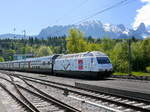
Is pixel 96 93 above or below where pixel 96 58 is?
below

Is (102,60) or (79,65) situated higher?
(102,60)

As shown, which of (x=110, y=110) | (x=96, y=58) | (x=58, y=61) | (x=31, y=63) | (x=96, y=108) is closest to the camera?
(x=110, y=110)

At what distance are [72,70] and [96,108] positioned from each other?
74.5ft

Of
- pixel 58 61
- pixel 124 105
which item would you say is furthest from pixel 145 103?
pixel 58 61

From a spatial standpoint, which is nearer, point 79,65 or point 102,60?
point 102,60

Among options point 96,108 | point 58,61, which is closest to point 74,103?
point 96,108

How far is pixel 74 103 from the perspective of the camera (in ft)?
46.7

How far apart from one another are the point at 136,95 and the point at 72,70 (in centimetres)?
2077

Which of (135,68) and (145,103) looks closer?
(145,103)

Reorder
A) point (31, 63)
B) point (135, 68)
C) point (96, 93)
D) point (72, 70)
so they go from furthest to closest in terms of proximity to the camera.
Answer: point (135, 68) → point (31, 63) → point (72, 70) → point (96, 93)

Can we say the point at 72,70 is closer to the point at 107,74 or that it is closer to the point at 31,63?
the point at 107,74

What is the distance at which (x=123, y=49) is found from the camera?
8838 cm

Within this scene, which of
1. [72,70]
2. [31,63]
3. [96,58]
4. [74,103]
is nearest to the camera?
[74,103]

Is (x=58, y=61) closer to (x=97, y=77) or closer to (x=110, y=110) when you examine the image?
(x=97, y=77)
